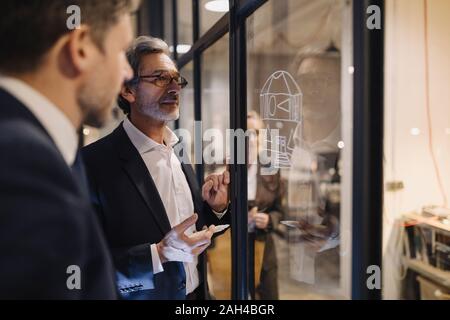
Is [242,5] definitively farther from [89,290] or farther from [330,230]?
[89,290]

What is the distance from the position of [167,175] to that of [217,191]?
0.22 meters

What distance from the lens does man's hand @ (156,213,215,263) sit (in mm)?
1422

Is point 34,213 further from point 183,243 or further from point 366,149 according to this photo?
point 366,149

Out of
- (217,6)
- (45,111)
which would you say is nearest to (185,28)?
(217,6)

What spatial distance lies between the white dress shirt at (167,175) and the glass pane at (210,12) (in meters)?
0.57

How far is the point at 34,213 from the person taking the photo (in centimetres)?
110

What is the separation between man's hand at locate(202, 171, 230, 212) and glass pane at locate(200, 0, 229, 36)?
668 millimetres

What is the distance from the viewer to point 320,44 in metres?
2.54

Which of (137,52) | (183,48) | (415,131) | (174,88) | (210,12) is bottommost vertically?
(415,131)

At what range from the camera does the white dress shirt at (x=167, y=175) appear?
142cm

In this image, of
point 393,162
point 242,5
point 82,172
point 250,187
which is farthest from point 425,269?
point 82,172
